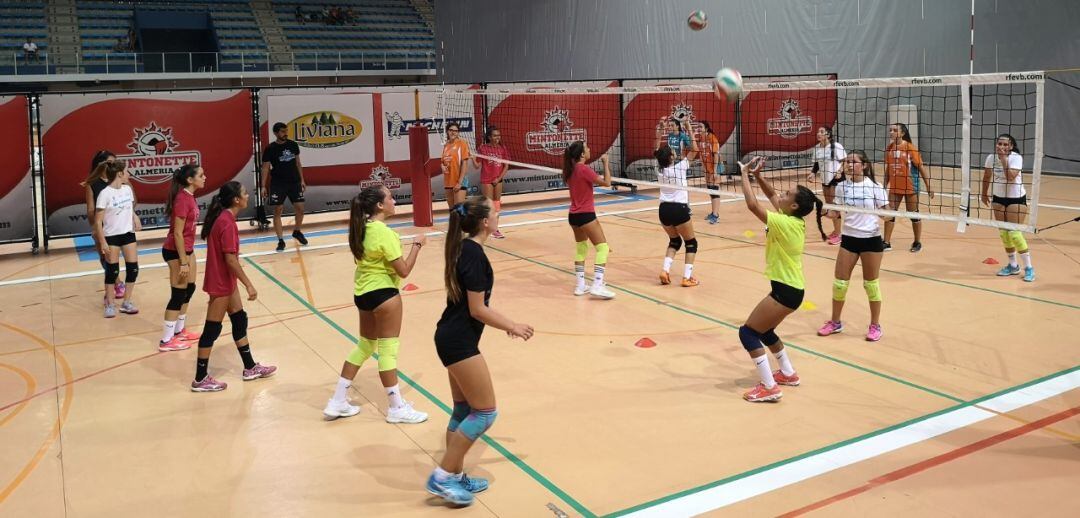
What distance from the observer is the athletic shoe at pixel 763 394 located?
267 inches

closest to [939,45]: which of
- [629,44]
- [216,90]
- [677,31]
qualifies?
[677,31]

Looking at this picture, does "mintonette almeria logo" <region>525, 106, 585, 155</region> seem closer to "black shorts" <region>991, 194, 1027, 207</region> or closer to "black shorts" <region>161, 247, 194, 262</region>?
"black shorts" <region>991, 194, 1027, 207</region>

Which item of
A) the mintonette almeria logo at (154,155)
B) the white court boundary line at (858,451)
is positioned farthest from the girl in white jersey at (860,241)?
the mintonette almeria logo at (154,155)

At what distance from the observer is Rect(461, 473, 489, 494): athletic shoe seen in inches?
206

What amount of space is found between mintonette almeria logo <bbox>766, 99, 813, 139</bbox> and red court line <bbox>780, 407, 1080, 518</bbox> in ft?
52.7

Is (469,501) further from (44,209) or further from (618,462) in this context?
(44,209)

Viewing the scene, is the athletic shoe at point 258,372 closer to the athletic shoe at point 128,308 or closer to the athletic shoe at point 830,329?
the athletic shoe at point 128,308

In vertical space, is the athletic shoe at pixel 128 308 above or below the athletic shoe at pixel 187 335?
above

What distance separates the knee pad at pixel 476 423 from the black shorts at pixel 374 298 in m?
1.60

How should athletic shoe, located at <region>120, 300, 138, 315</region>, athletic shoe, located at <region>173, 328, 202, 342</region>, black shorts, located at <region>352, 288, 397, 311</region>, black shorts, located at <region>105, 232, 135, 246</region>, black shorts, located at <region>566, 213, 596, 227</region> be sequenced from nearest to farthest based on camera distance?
black shorts, located at <region>352, 288, 397, 311</region>, athletic shoe, located at <region>173, 328, 202, 342</region>, black shorts, located at <region>105, 232, 135, 246</region>, black shorts, located at <region>566, 213, 596, 227</region>, athletic shoe, located at <region>120, 300, 138, 315</region>

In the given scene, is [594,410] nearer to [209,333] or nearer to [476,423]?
[476,423]

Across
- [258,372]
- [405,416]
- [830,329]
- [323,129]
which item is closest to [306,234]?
[323,129]

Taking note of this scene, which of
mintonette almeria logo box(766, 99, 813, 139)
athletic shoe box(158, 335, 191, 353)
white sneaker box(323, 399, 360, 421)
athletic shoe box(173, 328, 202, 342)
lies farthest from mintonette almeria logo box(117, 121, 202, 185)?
mintonette almeria logo box(766, 99, 813, 139)

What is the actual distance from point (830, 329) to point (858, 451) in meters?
2.99
